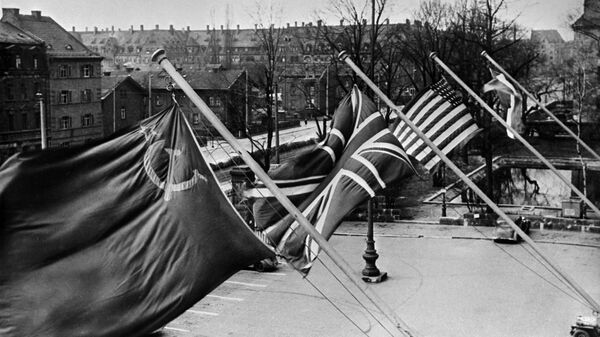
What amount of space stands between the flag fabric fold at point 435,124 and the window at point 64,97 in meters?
49.3

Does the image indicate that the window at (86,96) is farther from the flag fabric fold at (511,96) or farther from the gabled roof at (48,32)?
the flag fabric fold at (511,96)

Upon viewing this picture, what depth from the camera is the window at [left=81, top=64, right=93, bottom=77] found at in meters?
64.4

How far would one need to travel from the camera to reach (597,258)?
2628 centimetres

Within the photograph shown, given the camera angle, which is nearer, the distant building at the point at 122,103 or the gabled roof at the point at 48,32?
the gabled roof at the point at 48,32

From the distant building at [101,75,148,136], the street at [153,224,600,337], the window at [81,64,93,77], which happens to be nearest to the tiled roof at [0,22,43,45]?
the window at [81,64,93,77]

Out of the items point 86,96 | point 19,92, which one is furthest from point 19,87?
point 86,96

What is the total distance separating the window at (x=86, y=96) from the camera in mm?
63281

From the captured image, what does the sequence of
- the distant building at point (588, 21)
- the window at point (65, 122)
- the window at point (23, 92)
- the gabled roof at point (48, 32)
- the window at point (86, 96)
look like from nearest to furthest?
the window at point (23, 92) → the gabled roof at point (48, 32) → the window at point (65, 122) → the window at point (86, 96) → the distant building at point (588, 21)

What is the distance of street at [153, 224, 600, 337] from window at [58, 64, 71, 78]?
40.3 metres

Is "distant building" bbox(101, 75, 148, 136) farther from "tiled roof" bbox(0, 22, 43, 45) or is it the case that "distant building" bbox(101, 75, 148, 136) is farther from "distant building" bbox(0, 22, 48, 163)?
"tiled roof" bbox(0, 22, 43, 45)

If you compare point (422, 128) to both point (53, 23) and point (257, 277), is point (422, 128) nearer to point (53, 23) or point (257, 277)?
point (257, 277)

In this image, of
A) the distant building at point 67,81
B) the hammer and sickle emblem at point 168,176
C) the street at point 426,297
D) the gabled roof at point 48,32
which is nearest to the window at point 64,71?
the distant building at point 67,81

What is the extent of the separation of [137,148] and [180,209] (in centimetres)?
85

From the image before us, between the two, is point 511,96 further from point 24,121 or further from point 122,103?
point 122,103
